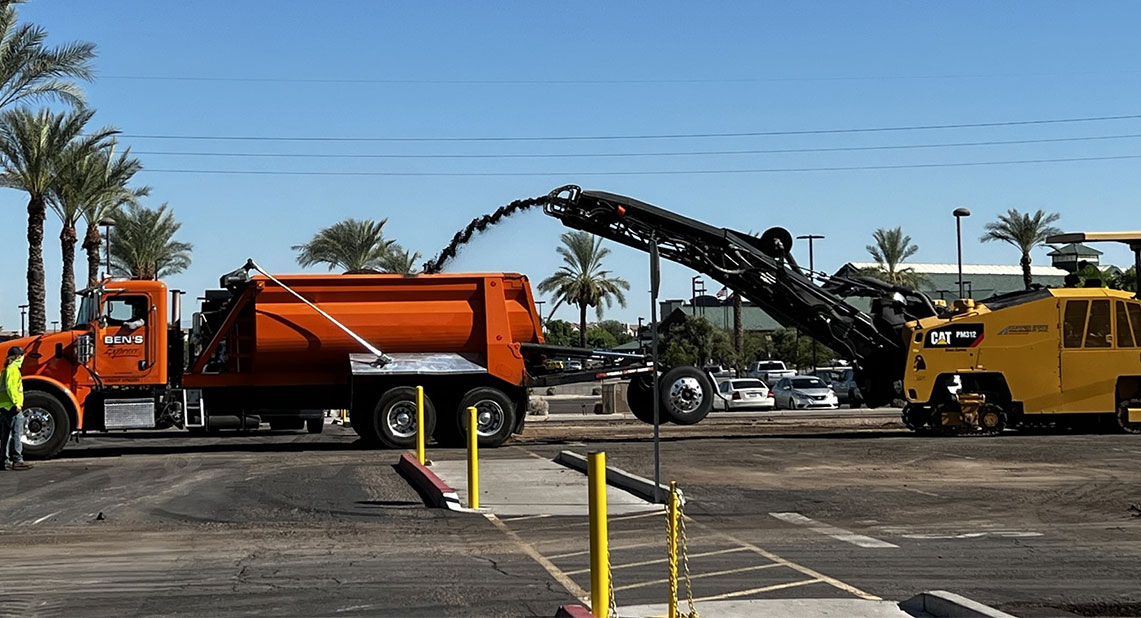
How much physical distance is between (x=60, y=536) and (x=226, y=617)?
506 centimetres

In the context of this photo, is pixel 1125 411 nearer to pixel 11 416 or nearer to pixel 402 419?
pixel 402 419

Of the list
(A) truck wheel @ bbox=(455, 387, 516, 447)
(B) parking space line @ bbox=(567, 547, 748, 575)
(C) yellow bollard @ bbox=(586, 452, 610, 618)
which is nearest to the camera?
(C) yellow bollard @ bbox=(586, 452, 610, 618)

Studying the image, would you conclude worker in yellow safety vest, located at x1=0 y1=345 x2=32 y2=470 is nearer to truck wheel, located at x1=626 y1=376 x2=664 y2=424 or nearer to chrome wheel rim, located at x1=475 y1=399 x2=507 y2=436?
chrome wheel rim, located at x1=475 y1=399 x2=507 y2=436

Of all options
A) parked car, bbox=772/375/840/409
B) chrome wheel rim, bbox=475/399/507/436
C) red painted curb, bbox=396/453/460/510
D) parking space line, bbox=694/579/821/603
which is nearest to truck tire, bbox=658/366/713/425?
chrome wheel rim, bbox=475/399/507/436

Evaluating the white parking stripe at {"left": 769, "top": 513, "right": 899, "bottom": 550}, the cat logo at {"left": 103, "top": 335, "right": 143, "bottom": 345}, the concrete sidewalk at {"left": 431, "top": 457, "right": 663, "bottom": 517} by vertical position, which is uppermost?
the cat logo at {"left": 103, "top": 335, "right": 143, "bottom": 345}

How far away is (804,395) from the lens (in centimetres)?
4669

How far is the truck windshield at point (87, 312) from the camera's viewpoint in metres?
23.3

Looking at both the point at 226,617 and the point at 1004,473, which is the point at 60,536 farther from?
the point at 1004,473

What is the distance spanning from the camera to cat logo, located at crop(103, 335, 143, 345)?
23234 mm

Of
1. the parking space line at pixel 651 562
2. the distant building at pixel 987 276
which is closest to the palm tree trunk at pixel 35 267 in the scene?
the parking space line at pixel 651 562

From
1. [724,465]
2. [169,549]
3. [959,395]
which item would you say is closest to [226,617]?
[169,549]

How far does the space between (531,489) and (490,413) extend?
7710 mm

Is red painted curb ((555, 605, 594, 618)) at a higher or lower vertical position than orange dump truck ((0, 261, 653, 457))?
lower

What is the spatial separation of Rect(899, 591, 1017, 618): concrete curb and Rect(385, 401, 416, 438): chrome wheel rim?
53.2ft
